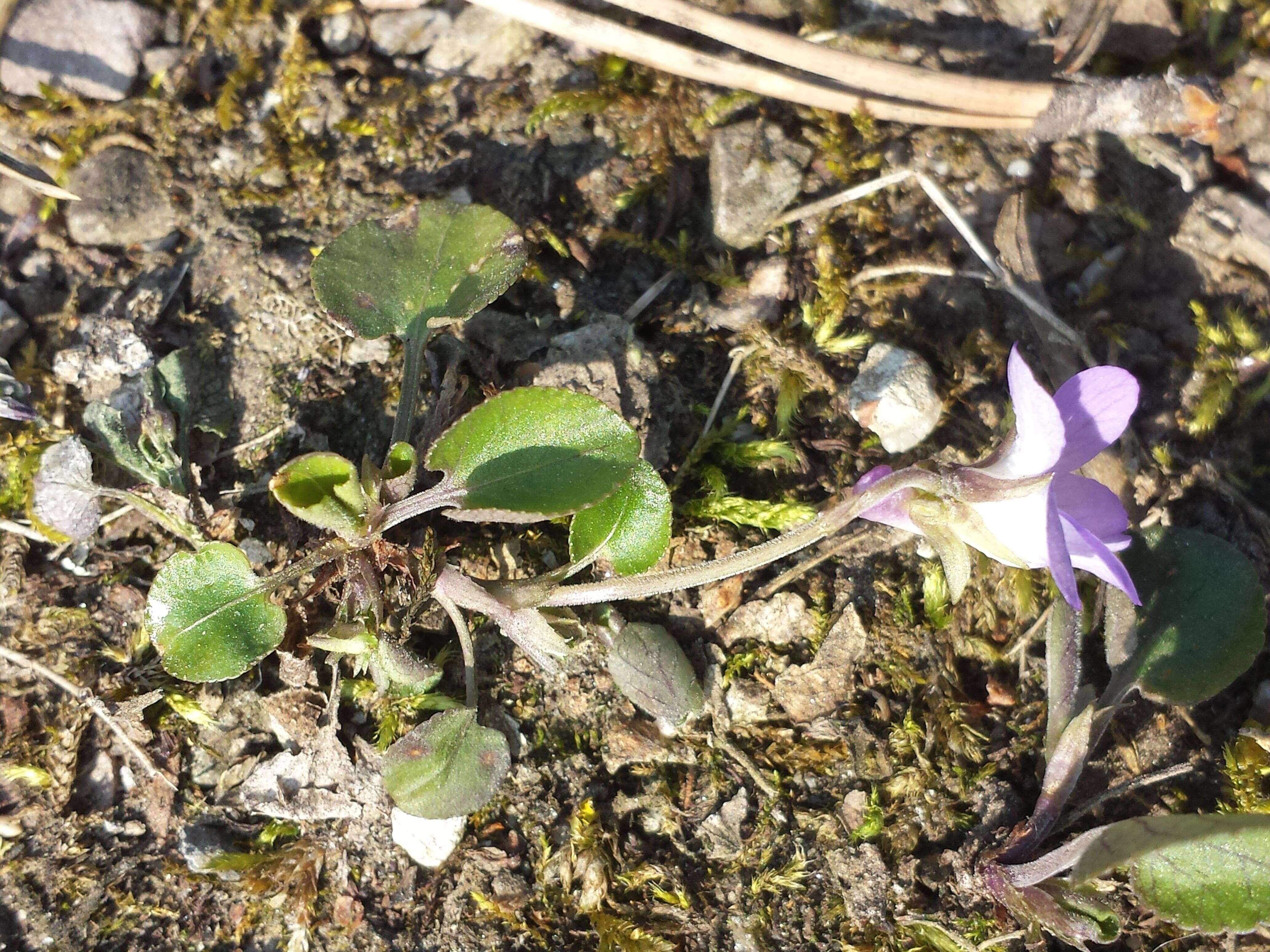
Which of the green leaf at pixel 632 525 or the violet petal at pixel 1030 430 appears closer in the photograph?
the violet petal at pixel 1030 430

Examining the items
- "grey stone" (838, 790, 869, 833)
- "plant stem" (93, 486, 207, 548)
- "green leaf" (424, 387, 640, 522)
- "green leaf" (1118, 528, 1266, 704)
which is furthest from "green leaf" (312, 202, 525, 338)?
"green leaf" (1118, 528, 1266, 704)

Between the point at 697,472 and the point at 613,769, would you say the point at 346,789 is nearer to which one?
the point at 613,769

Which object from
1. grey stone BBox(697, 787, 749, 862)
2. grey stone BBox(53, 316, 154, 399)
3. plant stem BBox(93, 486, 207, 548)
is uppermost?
grey stone BBox(53, 316, 154, 399)

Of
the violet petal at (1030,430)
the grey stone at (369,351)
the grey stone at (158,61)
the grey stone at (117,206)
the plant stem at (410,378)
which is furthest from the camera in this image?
the grey stone at (158,61)

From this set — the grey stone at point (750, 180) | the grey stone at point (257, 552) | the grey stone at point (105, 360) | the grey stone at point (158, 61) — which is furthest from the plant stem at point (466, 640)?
the grey stone at point (158, 61)

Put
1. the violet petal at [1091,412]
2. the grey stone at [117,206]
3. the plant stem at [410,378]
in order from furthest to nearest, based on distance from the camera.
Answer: the grey stone at [117,206]
the plant stem at [410,378]
the violet petal at [1091,412]

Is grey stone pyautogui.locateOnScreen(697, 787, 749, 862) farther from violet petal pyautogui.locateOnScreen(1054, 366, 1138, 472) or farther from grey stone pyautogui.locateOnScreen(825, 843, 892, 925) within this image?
violet petal pyautogui.locateOnScreen(1054, 366, 1138, 472)

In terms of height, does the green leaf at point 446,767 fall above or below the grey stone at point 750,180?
below

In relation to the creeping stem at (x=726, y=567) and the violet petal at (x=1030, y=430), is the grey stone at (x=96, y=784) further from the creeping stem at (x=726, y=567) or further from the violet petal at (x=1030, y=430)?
the violet petal at (x=1030, y=430)
